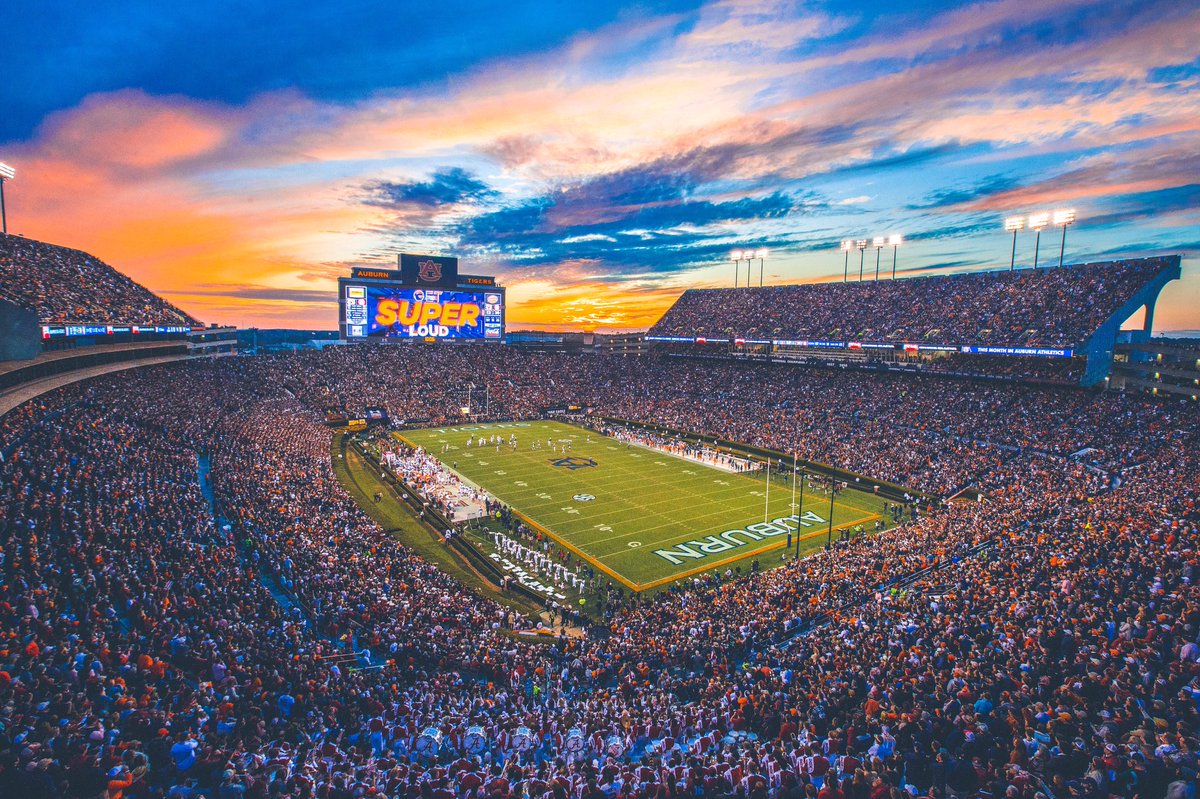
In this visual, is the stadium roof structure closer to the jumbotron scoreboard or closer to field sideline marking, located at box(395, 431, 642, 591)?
the jumbotron scoreboard

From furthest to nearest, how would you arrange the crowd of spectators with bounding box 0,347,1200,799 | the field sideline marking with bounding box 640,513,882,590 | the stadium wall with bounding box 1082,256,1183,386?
1. the stadium wall with bounding box 1082,256,1183,386
2. the field sideline marking with bounding box 640,513,882,590
3. the crowd of spectators with bounding box 0,347,1200,799

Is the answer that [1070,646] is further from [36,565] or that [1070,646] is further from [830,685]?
[36,565]

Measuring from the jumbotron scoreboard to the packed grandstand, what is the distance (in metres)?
28.9

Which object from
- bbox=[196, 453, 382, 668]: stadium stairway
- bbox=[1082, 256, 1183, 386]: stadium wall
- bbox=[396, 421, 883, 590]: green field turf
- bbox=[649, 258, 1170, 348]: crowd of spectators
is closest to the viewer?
bbox=[196, 453, 382, 668]: stadium stairway

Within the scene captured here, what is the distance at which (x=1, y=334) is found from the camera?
25.4 metres

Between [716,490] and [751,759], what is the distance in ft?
89.1

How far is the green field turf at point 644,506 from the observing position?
2508 cm

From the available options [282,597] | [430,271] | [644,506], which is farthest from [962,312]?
[282,597]

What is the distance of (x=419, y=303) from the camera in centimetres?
6262

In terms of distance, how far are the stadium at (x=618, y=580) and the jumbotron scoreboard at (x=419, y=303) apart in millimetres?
13556

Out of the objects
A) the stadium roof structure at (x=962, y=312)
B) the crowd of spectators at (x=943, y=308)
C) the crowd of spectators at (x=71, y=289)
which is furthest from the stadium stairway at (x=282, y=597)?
the crowd of spectators at (x=943, y=308)

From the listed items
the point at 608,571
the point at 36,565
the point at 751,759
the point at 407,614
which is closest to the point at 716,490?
the point at 608,571

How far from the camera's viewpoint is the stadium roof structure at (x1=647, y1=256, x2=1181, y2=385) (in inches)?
1582

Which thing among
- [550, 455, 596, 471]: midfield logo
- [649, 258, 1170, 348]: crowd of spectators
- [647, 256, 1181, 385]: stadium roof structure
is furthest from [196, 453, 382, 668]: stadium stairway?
[649, 258, 1170, 348]: crowd of spectators
